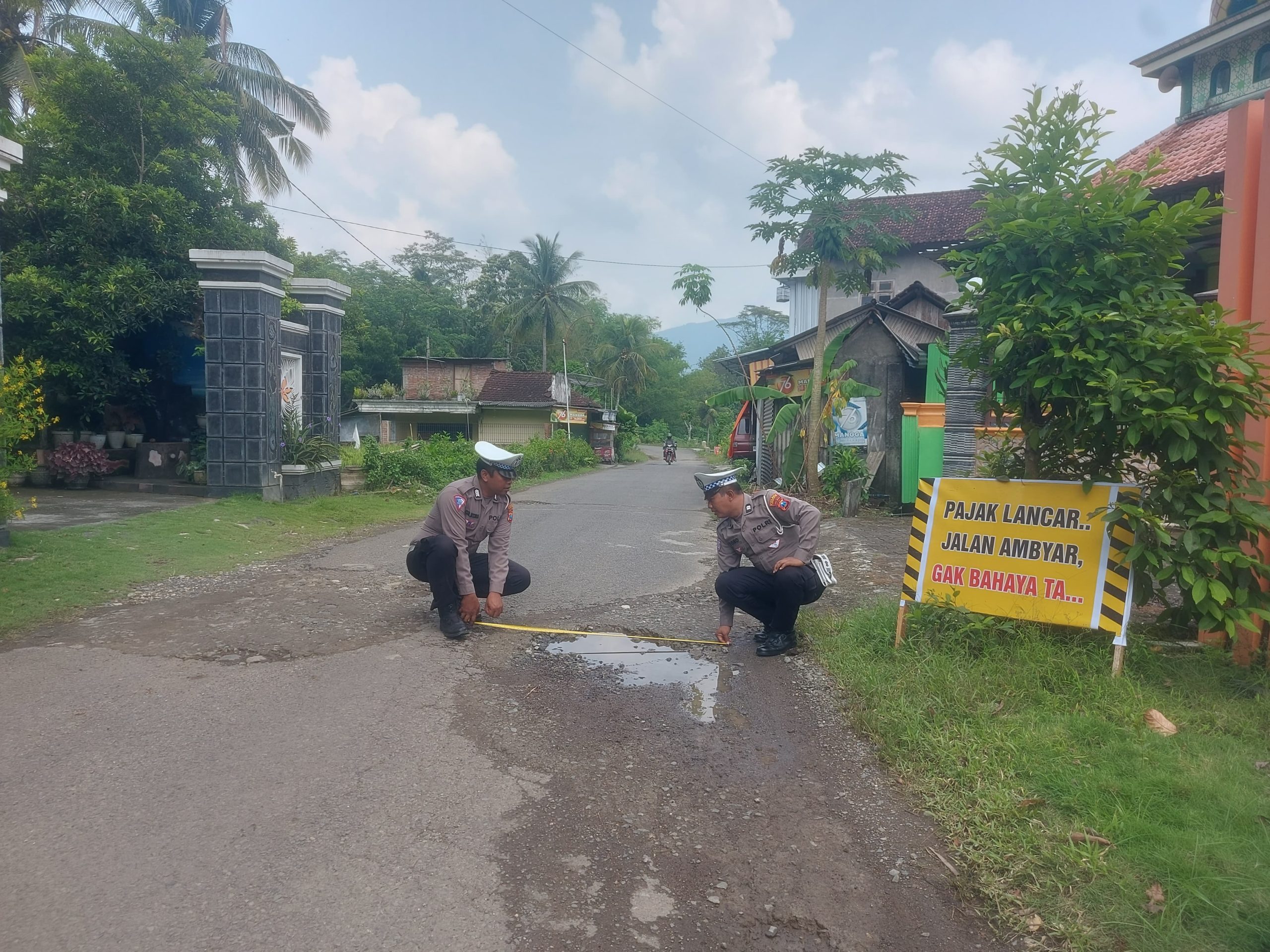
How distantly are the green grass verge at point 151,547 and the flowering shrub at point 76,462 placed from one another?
9.91ft

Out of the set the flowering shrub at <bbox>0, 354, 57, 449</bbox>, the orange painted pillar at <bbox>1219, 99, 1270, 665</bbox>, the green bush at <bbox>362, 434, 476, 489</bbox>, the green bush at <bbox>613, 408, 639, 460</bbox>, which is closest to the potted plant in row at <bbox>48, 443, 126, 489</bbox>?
the green bush at <bbox>362, 434, 476, 489</bbox>

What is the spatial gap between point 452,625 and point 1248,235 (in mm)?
5588

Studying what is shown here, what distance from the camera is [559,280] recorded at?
46.2 metres

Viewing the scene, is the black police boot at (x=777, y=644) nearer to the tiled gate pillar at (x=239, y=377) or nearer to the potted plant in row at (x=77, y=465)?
the tiled gate pillar at (x=239, y=377)

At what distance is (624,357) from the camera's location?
2285 inches

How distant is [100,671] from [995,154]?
6366 mm

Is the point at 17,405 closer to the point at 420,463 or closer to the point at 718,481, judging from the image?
the point at 718,481

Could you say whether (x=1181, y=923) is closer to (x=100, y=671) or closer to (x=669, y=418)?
(x=100, y=671)

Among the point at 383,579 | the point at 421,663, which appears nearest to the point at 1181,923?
the point at 421,663

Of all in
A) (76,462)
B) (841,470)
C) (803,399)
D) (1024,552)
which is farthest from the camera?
(803,399)

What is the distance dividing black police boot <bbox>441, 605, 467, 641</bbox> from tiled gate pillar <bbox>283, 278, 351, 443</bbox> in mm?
10251

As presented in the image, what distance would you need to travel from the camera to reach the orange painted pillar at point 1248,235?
4852mm

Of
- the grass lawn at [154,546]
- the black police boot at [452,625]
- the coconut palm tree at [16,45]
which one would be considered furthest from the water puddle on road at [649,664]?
the coconut palm tree at [16,45]

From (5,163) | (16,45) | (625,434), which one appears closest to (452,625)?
(5,163)
